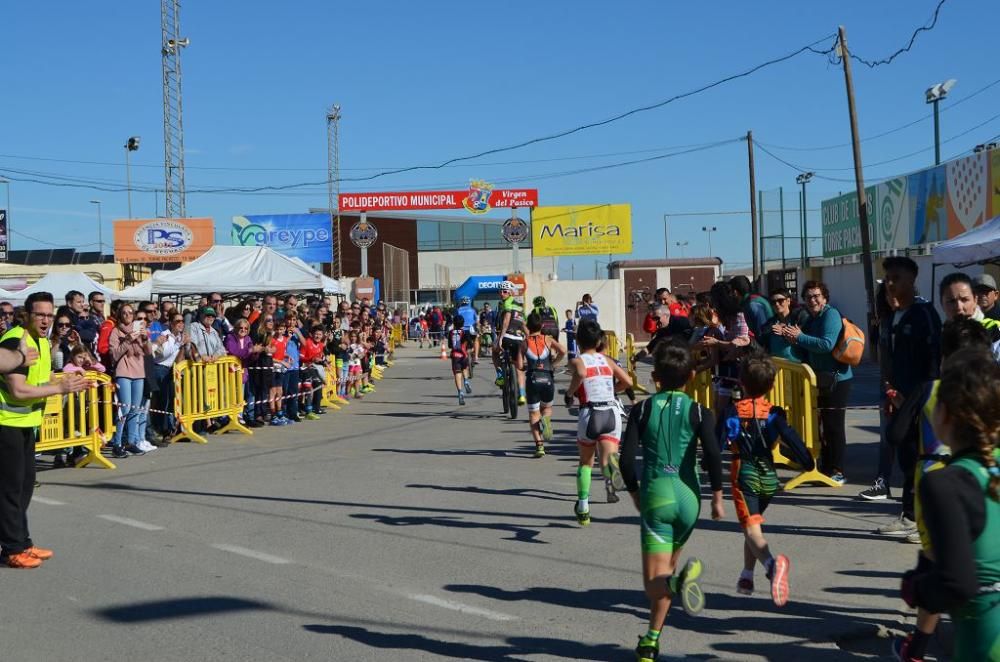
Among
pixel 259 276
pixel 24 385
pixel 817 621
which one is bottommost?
pixel 817 621

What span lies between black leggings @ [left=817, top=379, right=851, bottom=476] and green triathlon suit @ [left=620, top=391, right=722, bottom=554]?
17.6ft

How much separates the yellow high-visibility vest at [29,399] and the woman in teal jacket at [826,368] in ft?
20.7

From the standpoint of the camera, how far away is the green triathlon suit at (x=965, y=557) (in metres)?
2.94

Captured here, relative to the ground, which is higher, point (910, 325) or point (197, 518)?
point (910, 325)

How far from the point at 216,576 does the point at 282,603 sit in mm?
938

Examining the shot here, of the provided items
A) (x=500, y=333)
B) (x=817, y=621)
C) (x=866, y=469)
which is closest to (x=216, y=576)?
(x=817, y=621)

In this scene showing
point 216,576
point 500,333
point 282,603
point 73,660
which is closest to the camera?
point 73,660

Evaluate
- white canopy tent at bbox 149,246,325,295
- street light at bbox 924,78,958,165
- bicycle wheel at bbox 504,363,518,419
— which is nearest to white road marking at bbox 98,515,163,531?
bicycle wheel at bbox 504,363,518,419

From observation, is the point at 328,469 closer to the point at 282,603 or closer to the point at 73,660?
the point at 282,603

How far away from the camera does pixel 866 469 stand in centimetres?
1142

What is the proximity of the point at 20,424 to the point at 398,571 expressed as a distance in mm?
2917

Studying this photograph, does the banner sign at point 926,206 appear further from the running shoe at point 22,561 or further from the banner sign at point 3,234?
the banner sign at point 3,234

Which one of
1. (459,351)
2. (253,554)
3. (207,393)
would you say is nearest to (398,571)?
(253,554)

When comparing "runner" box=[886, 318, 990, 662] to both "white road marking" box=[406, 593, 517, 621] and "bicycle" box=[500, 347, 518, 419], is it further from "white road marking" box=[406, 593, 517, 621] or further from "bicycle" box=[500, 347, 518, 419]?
"bicycle" box=[500, 347, 518, 419]
